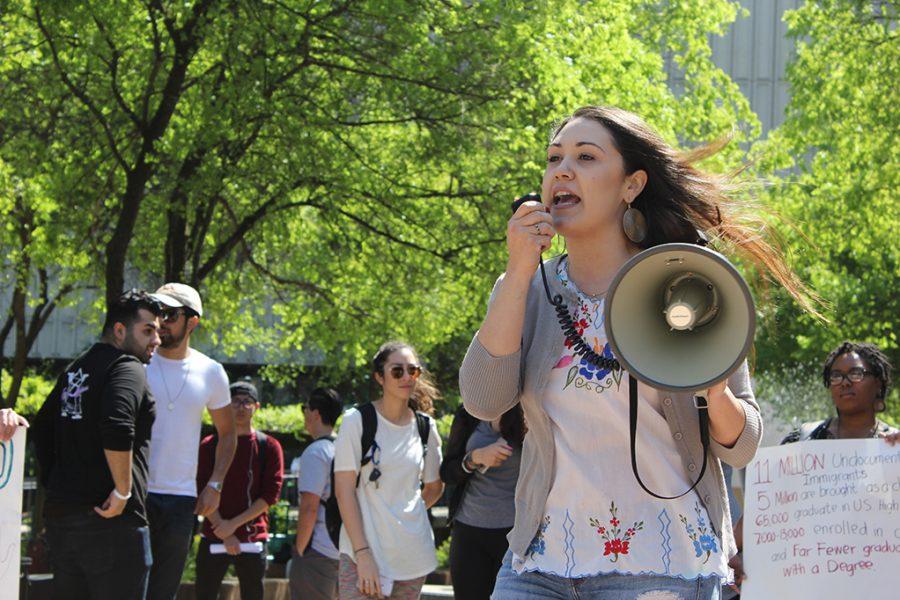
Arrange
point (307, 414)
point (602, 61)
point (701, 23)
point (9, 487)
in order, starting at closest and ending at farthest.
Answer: point (9, 487) → point (307, 414) → point (602, 61) → point (701, 23)

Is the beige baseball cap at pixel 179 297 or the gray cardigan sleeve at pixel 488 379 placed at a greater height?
the beige baseball cap at pixel 179 297

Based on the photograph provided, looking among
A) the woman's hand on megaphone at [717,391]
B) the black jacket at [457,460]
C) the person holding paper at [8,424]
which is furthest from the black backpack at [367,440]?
the woman's hand on megaphone at [717,391]

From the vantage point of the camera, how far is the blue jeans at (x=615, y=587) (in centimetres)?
286

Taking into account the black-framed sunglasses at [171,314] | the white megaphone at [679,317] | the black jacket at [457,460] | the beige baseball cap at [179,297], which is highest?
the beige baseball cap at [179,297]

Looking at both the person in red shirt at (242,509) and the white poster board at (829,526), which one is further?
the person in red shirt at (242,509)

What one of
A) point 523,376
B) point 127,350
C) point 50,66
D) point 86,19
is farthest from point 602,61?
point 523,376

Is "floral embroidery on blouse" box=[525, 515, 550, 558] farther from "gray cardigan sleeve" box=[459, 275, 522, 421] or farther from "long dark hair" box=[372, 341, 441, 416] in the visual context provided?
"long dark hair" box=[372, 341, 441, 416]

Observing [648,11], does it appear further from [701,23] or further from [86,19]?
[86,19]

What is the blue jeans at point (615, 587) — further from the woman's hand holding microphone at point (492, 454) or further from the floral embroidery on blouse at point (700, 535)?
the woman's hand holding microphone at point (492, 454)

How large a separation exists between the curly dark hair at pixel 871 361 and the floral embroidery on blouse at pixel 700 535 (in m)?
3.52

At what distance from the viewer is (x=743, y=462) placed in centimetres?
298

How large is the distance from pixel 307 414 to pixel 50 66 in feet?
19.1

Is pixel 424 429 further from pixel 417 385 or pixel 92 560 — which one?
pixel 92 560

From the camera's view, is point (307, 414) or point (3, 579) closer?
point (3, 579)
